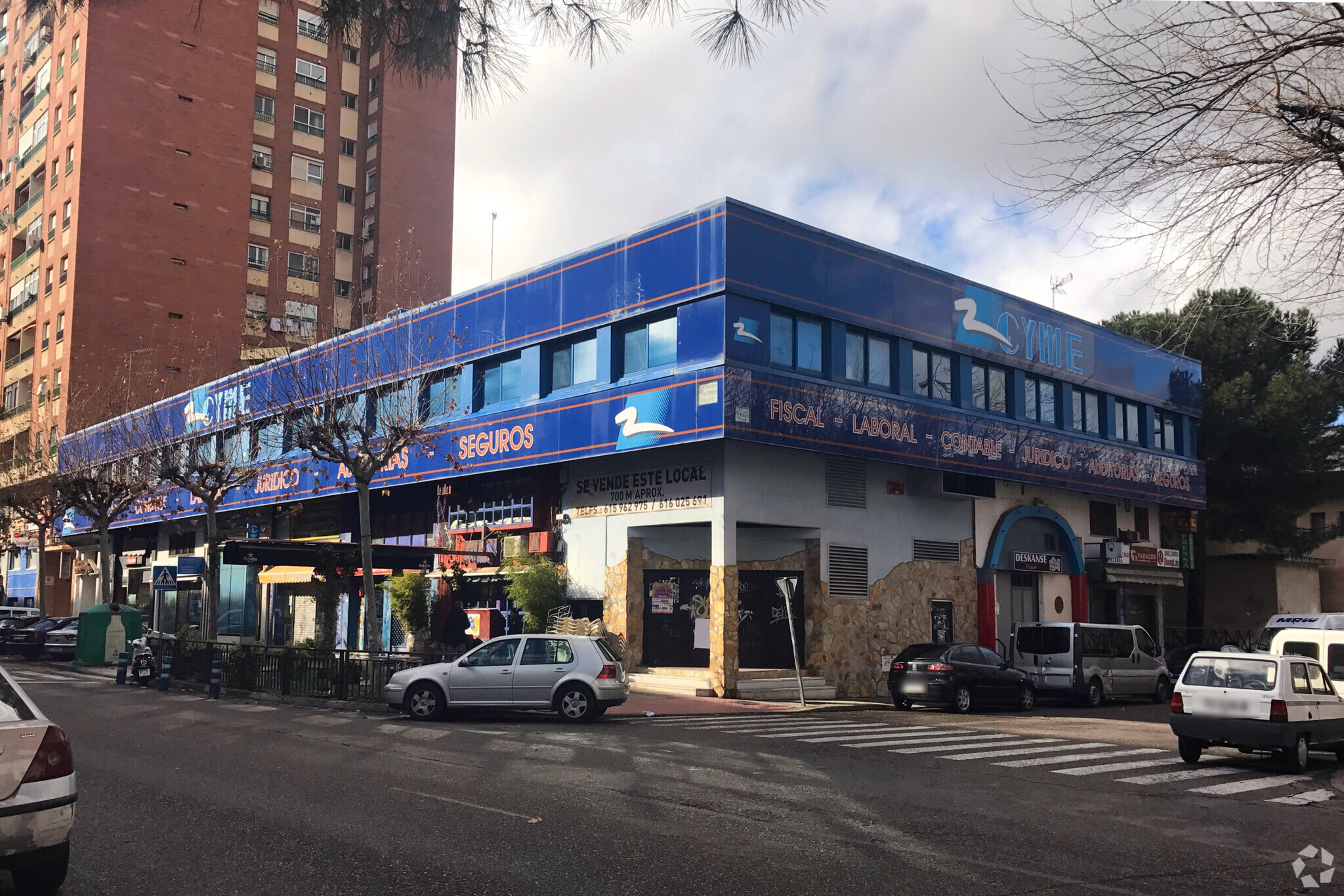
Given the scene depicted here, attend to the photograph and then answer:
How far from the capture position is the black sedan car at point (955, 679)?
23531 mm

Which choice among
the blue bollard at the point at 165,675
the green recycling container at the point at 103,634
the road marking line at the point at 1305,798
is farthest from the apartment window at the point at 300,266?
the road marking line at the point at 1305,798

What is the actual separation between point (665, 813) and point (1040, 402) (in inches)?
1030

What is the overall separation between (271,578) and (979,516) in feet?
77.3

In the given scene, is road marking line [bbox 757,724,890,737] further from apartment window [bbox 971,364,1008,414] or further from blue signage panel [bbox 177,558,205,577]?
blue signage panel [bbox 177,558,205,577]

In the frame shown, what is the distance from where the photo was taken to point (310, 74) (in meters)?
62.1

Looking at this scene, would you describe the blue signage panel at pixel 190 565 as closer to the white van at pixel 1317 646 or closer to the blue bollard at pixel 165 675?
the blue bollard at pixel 165 675

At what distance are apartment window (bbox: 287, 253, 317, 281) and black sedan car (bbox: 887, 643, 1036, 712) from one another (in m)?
43.8

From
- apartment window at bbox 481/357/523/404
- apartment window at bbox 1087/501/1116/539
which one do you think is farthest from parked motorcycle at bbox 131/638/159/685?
apartment window at bbox 1087/501/1116/539

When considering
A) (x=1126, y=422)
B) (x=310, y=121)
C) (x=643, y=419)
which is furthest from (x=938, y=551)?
(x=310, y=121)

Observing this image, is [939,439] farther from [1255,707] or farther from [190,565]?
[190,565]

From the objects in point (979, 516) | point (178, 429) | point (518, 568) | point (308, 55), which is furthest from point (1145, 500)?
point (308, 55)

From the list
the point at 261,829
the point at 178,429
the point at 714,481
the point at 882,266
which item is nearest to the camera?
the point at 261,829

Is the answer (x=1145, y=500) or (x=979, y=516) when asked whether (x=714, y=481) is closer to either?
(x=979, y=516)

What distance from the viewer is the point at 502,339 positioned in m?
29.3
